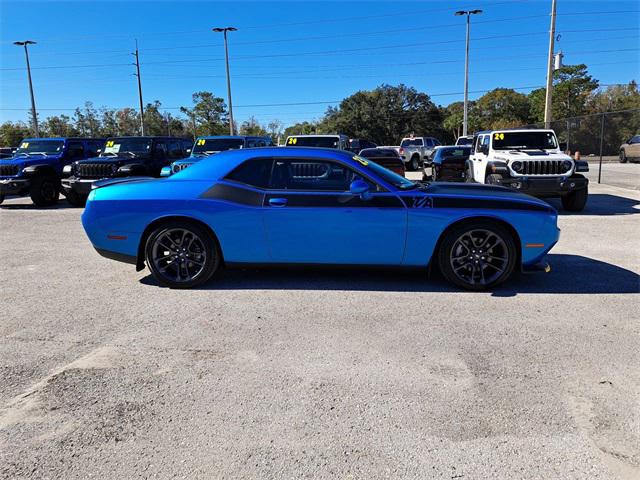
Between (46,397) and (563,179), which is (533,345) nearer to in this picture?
(46,397)

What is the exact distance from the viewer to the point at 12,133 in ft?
220

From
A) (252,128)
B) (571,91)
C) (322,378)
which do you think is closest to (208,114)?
(252,128)

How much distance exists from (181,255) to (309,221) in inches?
58.2

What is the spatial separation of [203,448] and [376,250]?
2948 mm

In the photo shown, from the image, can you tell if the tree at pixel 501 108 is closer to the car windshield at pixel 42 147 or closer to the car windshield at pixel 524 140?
the car windshield at pixel 524 140

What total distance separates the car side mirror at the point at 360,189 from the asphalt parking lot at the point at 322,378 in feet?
3.28

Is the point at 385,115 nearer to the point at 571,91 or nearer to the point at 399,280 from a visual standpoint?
the point at 571,91

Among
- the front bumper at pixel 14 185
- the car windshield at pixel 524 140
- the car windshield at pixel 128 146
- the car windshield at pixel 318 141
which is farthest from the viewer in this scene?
the car windshield at pixel 318 141

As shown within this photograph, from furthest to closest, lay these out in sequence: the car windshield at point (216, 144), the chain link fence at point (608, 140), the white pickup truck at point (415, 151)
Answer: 1. the white pickup truck at point (415, 151)
2. the chain link fence at point (608, 140)
3. the car windshield at point (216, 144)

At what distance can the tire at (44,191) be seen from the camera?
12953mm

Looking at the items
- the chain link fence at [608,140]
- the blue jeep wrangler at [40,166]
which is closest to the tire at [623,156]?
the chain link fence at [608,140]

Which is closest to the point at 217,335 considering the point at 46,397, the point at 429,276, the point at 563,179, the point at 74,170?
the point at 46,397

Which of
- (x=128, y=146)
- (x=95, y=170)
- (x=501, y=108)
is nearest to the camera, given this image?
(x=95, y=170)

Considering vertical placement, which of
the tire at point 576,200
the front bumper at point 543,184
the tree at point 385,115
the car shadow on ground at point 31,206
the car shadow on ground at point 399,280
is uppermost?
the tree at point 385,115
